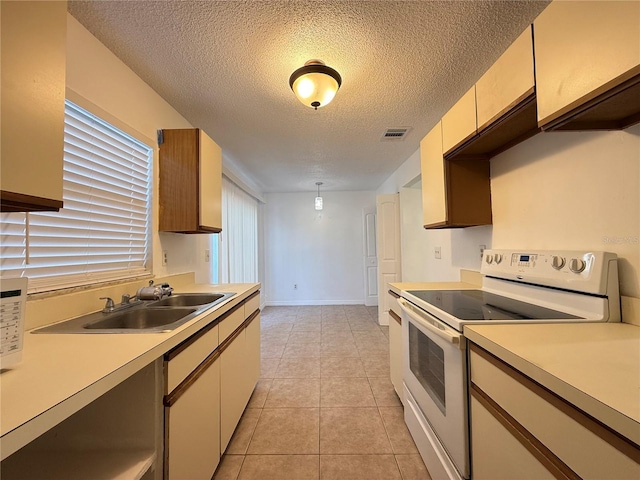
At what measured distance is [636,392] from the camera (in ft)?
1.77

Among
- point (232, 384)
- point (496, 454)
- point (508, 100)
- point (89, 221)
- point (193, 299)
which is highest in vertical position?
point (508, 100)

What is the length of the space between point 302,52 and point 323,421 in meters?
2.38

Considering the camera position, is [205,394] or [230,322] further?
[230,322]

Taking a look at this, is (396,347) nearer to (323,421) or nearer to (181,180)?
(323,421)

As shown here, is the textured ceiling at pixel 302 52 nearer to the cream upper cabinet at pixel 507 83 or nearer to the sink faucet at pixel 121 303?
the cream upper cabinet at pixel 507 83

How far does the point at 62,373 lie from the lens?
2.20ft

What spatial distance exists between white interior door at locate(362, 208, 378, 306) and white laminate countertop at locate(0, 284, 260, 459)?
14.5 ft

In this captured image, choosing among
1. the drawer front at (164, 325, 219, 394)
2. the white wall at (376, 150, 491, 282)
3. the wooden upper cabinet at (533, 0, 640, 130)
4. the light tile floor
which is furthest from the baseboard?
the wooden upper cabinet at (533, 0, 640, 130)

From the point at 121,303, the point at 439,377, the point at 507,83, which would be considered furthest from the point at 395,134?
the point at 121,303

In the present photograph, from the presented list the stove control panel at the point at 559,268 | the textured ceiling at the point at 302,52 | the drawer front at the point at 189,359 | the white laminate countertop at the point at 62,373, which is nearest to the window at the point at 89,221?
the white laminate countertop at the point at 62,373

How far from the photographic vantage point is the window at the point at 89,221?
1100mm

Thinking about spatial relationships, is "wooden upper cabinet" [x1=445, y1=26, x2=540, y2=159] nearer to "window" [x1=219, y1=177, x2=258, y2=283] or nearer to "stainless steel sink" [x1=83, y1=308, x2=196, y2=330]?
"stainless steel sink" [x1=83, y1=308, x2=196, y2=330]

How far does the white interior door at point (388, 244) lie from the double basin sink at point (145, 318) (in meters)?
2.86

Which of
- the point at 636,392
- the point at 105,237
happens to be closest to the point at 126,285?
the point at 105,237
